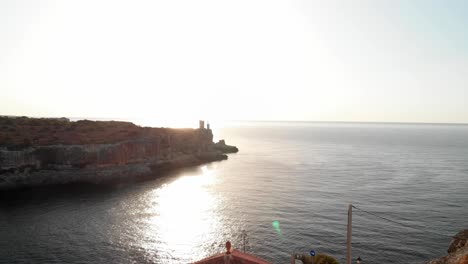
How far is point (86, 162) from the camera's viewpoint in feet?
275

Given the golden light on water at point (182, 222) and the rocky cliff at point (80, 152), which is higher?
the rocky cliff at point (80, 152)

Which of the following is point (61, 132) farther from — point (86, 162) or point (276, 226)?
point (276, 226)

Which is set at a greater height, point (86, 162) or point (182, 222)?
point (86, 162)

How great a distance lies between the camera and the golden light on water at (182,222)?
41.5 meters

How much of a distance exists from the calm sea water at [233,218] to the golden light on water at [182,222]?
0.16m

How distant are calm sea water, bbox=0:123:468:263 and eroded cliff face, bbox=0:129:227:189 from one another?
836 centimetres

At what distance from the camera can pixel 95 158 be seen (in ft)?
280

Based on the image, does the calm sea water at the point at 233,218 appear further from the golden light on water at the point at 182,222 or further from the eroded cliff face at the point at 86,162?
the eroded cliff face at the point at 86,162

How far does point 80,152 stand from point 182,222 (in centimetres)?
4425

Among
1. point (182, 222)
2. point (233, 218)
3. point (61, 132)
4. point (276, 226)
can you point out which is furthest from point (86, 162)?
point (276, 226)

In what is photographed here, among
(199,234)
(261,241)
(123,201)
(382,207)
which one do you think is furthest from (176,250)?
(382,207)

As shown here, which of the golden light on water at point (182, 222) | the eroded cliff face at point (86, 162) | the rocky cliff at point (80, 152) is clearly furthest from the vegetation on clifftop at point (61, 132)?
the golden light on water at point (182, 222)

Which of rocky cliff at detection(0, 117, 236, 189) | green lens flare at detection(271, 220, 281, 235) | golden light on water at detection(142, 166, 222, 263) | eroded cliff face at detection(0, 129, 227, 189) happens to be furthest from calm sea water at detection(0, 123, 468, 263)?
rocky cliff at detection(0, 117, 236, 189)

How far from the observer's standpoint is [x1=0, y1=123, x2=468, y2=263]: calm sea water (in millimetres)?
40000
